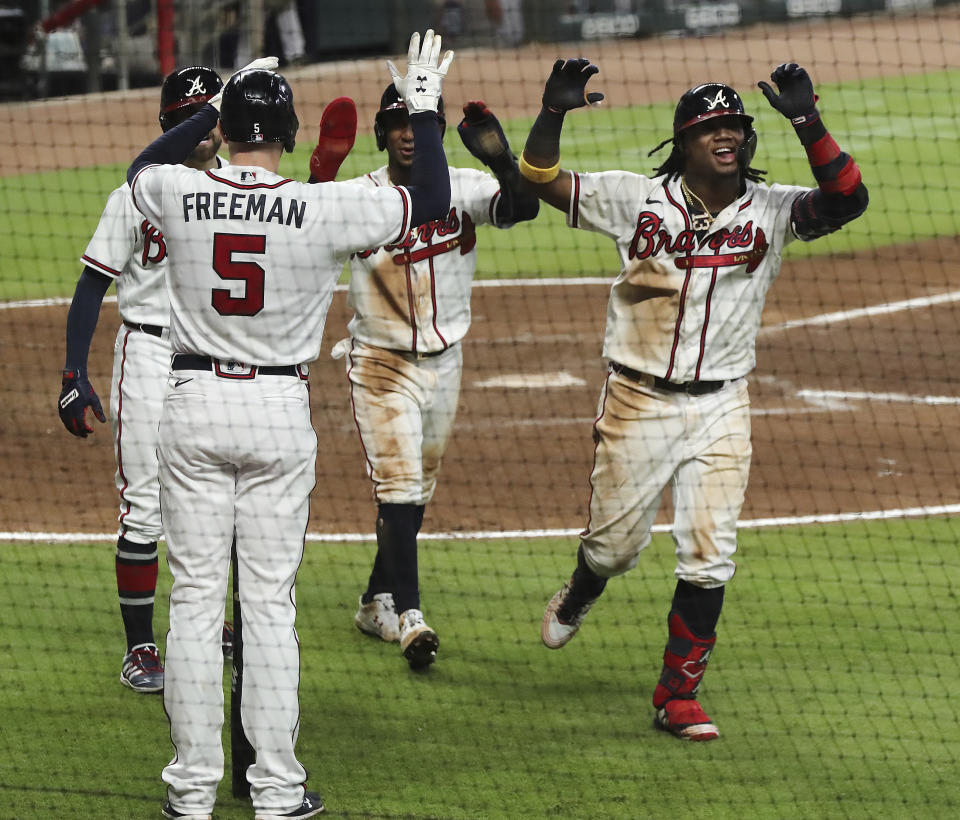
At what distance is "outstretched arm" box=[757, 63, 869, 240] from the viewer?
514cm

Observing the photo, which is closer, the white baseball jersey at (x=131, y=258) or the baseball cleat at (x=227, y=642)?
the white baseball jersey at (x=131, y=258)

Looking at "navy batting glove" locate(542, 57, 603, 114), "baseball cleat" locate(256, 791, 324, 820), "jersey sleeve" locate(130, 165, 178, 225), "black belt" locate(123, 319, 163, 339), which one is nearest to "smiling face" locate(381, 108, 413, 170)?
"navy batting glove" locate(542, 57, 603, 114)

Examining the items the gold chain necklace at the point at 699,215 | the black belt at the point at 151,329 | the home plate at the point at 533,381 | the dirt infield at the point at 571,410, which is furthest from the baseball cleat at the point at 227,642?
the home plate at the point at 533,381

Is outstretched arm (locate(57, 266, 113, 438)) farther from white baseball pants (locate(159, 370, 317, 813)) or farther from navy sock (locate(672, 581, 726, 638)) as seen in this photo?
navy sock (locate(672, 581, 726, 638))

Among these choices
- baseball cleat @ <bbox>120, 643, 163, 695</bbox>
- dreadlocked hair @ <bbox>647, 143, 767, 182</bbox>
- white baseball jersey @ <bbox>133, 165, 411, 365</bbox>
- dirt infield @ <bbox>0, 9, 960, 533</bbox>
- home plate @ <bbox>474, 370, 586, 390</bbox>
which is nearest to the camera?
white baseball jersey @ <bbox>133, 165, 411, 365</bbox>

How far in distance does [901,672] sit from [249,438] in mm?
2859

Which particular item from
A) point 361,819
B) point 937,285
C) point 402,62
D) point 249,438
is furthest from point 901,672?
point 402,62

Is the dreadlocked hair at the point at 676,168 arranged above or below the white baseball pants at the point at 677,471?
above

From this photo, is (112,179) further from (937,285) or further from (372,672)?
(372,672)

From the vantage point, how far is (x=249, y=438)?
179 inches

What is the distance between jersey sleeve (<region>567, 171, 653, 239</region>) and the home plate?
15.6 ft

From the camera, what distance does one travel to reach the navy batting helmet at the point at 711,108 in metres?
5.33

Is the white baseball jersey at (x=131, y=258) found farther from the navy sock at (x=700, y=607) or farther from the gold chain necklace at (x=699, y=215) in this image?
the navy sock at (x=700, y=607)

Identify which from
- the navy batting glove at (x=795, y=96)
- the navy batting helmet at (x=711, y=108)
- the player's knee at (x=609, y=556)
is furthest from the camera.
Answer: the player's knee at (x=609, y=556)
